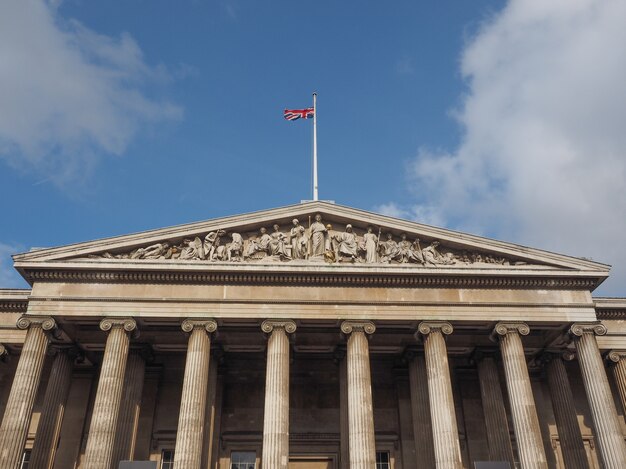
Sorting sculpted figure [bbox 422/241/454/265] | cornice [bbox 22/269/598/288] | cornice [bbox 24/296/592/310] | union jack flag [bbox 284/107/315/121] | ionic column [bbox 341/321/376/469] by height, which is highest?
union jack flag [bbox 284/107/315/121]

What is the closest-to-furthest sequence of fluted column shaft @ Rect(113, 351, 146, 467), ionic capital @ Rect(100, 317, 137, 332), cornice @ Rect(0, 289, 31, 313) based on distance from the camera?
1. ionic capital @ Rect(100, 317, 137, 332)
2. fluted column shaft @ Rect(113, 351, 146, 467)
3. cornice @ Rect(0, 289, 31, 313)

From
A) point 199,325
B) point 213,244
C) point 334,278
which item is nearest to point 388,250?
point 334,278

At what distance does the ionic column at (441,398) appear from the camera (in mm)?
23625

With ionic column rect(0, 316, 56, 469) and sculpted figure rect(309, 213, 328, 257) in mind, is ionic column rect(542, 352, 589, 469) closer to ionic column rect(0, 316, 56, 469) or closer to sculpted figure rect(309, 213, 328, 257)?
sculpted figure rect(309, 213, 328, 257)

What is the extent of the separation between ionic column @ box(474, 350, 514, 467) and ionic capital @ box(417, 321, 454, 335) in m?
4.18

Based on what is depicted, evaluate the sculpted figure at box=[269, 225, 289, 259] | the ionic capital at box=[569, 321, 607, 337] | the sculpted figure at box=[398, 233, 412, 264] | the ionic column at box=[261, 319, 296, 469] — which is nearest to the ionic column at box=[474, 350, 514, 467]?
the ionic capital at box=[569, 321, 607, 337]

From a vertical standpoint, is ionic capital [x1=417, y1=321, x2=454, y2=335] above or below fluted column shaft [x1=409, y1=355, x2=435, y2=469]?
above

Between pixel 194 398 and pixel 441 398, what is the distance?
9.88 meters

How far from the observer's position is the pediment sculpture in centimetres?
2694

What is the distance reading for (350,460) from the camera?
77.9ft

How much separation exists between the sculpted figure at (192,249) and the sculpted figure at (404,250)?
344 inches

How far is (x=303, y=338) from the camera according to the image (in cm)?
2922

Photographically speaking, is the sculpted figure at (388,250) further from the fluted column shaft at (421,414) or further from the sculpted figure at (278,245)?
the fluted column shaft at (421,414)

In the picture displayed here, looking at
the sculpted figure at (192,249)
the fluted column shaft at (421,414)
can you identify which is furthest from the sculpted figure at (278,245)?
the fluted column shaft at (421,414)
